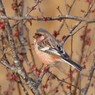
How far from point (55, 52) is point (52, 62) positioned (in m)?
0.17

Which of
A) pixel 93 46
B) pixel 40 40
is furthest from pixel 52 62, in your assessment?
pixel 93 46

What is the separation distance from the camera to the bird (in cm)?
377

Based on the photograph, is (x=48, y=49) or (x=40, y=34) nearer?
(x=48, y=49)

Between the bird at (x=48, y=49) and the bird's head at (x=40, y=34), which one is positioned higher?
the bird's head at (x=40, y=34)

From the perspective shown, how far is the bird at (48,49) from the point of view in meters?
3.77

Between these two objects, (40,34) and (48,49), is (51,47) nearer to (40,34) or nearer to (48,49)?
(48,49)

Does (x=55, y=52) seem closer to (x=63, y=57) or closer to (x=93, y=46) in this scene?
(x=63, y=57)

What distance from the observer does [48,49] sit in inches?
156

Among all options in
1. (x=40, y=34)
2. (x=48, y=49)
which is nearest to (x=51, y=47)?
(x=48, y=49)

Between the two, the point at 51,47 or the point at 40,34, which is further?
the point at 40,34

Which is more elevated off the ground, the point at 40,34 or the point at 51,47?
the point at 40,34

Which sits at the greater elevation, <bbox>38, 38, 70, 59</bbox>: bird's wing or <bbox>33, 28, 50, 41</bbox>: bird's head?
<bbox>33, 28, 50, 41</bbox>: bird's head

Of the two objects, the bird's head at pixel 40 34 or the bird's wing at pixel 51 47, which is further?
the bird's head at pixel 40 34

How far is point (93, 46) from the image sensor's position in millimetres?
5762
